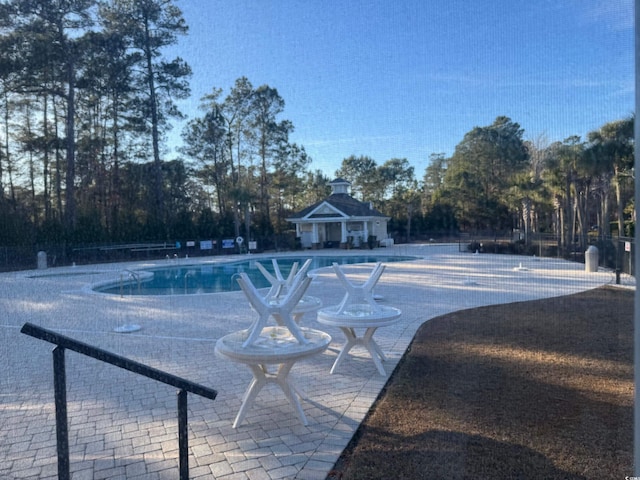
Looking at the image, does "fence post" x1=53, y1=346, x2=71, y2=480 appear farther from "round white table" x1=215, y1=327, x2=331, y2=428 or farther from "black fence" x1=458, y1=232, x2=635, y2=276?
"black fence" x1=458, y1=232, x2=635, y2=276

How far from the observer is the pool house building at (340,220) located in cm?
2122

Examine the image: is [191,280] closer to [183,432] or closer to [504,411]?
[504,411]

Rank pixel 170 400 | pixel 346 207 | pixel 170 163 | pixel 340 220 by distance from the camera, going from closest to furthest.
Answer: pixel 170 400 → pixel 170 163 → pixel 340 220 → pixel 346 207

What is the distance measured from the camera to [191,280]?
10.9 m

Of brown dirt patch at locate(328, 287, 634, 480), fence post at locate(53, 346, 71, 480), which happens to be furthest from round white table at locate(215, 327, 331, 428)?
fence post at locate(53, 346, 71, 480)

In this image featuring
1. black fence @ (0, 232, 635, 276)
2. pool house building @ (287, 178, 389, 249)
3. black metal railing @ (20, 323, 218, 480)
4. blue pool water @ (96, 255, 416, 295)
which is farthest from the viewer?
pool house building @ (287, 178, 389, 249)

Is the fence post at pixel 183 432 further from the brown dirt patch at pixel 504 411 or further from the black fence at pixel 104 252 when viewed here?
the black fence at pixel 104 252

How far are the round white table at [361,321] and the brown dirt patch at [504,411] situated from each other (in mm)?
307

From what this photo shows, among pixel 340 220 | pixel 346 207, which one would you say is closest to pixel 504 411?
pixel 340 220

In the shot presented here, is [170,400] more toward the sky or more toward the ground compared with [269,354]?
more toward the ground

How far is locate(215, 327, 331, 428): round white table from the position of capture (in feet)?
7.69

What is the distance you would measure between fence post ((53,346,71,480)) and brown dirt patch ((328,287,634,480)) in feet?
3.57

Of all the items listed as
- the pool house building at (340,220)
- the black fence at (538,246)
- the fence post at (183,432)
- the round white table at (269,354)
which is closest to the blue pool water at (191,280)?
the black fence at (538,246)

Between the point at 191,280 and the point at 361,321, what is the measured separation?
27.6 feet
